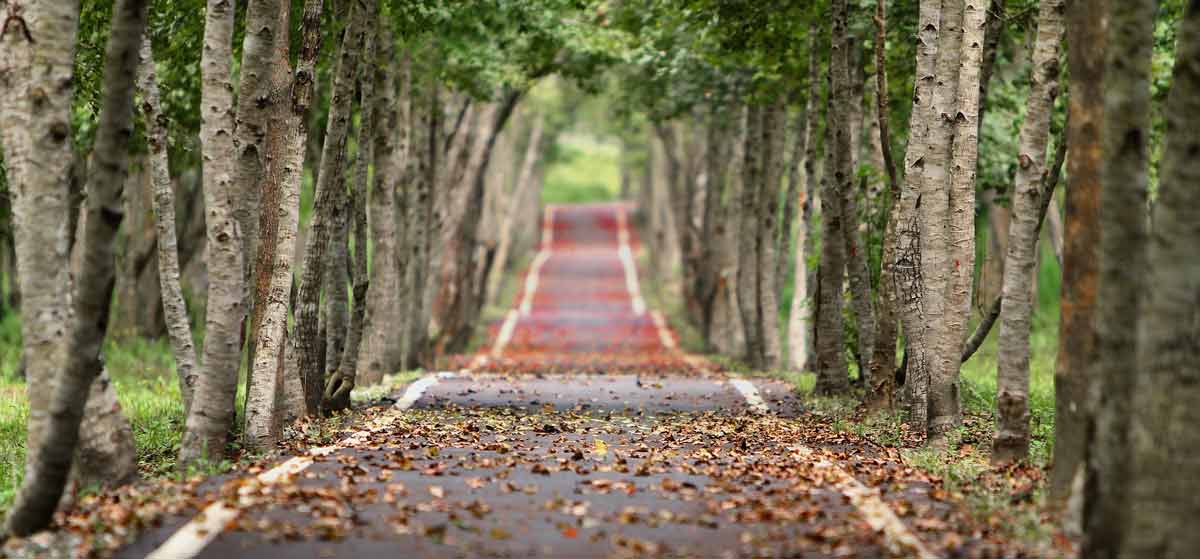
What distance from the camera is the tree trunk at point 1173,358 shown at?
736cm

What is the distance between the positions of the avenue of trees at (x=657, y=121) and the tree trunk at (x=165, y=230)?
1.2 inches

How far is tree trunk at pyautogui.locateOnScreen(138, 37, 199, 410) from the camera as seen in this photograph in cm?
1325

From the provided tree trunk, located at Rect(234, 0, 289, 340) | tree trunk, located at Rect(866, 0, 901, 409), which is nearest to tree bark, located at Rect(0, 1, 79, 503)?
tree trunk, located at Rect(234, 0, 289, 340)

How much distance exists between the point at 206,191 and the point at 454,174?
748 inches

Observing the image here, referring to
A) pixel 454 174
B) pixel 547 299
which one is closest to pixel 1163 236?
pixel 454 174

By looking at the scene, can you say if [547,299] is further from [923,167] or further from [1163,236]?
[1163,236]

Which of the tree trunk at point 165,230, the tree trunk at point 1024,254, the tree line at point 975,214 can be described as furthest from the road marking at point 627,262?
the tree trunk at point 1024,254

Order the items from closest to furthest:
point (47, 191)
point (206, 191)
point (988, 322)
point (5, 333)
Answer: point (47, 191) → point (206, 191) → point (988, 322) → point (5, 333)

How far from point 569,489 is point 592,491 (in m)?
0.19

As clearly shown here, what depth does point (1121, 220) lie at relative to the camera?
805cm

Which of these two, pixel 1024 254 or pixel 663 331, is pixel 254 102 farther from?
pixel 663 331

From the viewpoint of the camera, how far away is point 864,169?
19.9m

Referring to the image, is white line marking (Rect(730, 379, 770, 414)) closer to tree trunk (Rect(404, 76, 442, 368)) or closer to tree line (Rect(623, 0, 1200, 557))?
tree line (Rect(623, 0, 1200, 557))

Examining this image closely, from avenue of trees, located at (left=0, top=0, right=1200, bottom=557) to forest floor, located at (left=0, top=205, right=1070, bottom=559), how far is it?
53 centimetres
